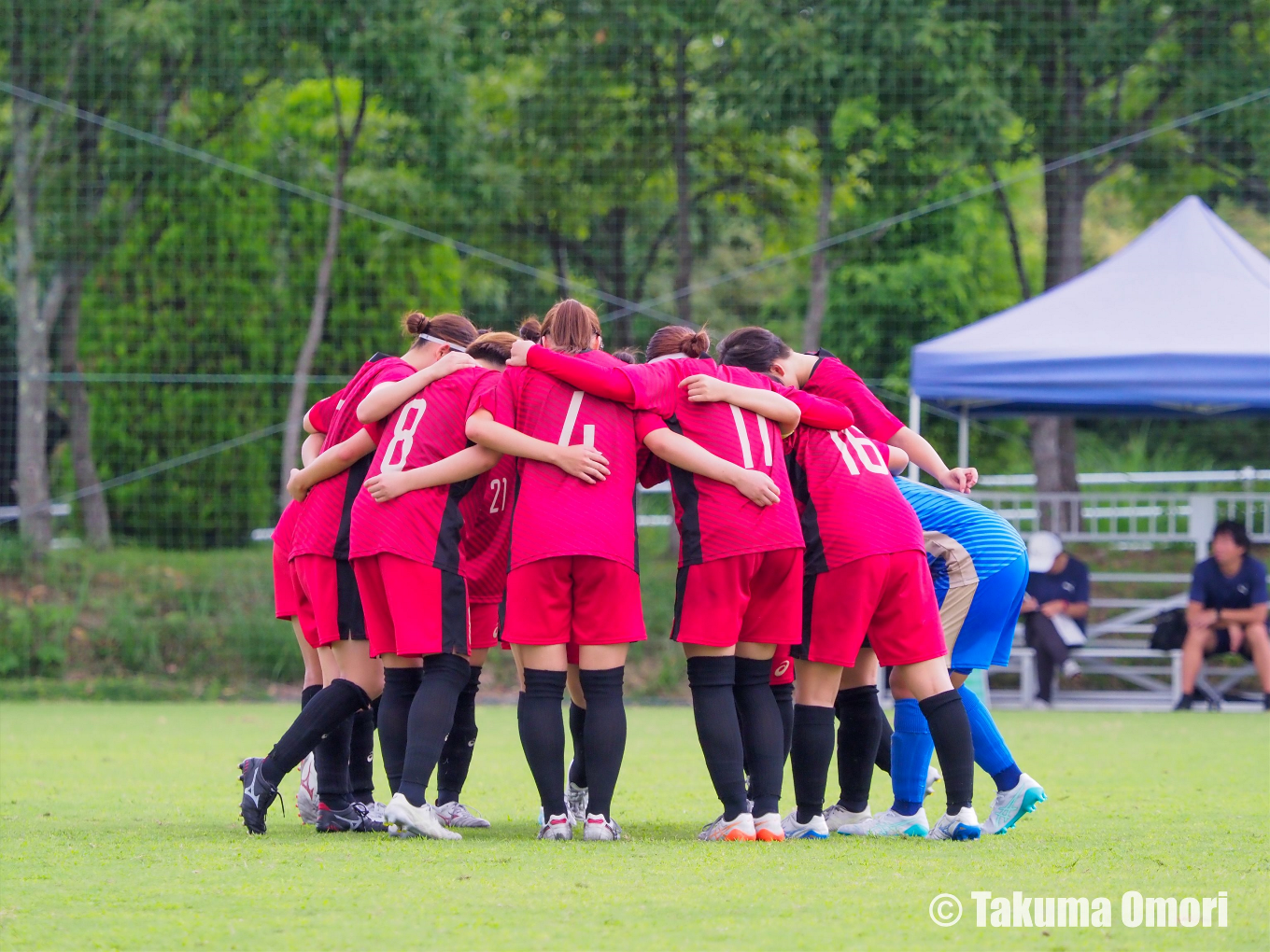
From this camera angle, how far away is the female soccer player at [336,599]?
13.7 feet

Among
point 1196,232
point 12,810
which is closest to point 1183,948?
point 12,810

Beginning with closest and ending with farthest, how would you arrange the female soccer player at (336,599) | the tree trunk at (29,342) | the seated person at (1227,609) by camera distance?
the female soccer player at (336,599), the seated person at (1227,609), the tree trunk at (29,342)

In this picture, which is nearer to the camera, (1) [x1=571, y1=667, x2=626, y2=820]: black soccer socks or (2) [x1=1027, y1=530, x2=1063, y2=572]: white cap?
(1) [x1=571, y1=667, x2=626, y2=820]: black soccer socks

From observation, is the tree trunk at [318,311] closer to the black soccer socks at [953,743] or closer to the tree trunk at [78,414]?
the tree trunk at [78,414]

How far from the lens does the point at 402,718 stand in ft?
14.0

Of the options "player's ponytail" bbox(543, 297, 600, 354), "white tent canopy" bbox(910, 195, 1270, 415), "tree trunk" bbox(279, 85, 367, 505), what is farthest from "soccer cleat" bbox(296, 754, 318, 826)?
"tree trunk" bbox(279, 85, 367, 505)

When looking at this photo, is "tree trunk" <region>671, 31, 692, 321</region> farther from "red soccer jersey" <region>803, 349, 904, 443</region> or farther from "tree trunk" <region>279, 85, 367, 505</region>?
"red soccer jersey" <region>803, 349, 904, 443</region>

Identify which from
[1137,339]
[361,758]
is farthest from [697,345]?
[1137,339]

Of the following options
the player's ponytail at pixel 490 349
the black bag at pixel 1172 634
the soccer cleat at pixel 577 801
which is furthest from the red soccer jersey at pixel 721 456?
the black bag at pixel 1172 634

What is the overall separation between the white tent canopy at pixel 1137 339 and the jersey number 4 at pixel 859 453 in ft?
16.0

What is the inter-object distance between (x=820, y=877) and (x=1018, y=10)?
9.81 meters

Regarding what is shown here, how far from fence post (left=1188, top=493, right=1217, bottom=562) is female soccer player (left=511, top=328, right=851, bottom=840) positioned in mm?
7074

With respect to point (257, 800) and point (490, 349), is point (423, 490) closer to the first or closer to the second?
point (490, 349)

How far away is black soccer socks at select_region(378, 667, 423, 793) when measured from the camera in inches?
168
